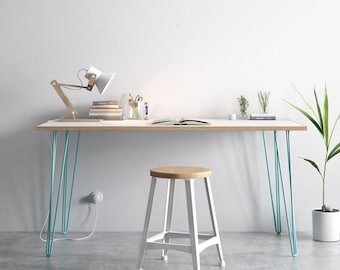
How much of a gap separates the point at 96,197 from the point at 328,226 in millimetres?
1591

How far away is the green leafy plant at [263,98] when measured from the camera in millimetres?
4395

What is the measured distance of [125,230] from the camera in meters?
4.53

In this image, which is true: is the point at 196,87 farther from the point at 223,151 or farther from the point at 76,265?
the point at 76,265

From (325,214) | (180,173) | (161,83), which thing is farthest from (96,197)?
(325,214)

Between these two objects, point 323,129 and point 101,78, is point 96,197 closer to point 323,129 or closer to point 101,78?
point 101,78

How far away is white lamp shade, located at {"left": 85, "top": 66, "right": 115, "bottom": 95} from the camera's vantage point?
13.4 ft

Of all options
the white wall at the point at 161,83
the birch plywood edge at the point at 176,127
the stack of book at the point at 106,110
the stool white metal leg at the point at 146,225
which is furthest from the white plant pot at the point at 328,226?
the stack of book at the point at 106,110

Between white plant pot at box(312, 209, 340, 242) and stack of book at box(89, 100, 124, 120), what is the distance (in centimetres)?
147

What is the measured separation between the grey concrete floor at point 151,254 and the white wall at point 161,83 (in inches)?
10.4

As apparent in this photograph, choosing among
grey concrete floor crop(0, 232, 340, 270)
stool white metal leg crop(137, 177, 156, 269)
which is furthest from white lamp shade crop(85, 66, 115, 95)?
grey concrete floor crop(0, 232, 340, 270)

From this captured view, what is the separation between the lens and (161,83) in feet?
14.7

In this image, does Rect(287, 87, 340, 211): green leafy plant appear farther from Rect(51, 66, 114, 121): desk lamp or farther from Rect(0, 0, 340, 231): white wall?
Rect(51, 66, 114, 121): desk lamp

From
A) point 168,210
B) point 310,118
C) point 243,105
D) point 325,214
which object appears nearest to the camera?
point 168,210

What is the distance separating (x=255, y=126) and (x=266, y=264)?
0.79 meters
